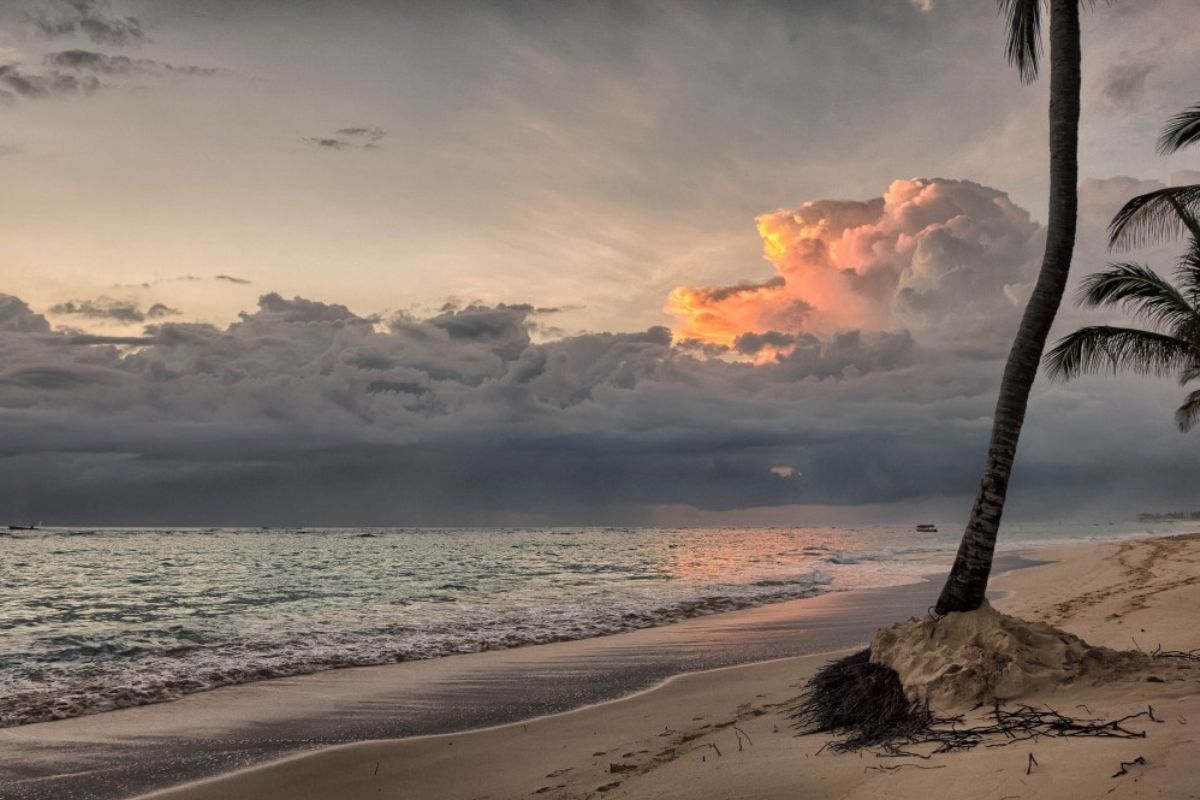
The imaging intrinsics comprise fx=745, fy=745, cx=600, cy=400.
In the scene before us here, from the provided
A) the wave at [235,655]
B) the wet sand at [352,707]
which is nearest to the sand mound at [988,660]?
the wet sand at [352,707]

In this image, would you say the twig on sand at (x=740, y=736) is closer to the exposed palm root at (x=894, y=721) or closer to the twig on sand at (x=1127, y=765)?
the exposed palm root at (x=894, y=721)

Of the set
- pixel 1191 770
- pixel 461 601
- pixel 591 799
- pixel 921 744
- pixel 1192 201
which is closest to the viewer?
pixel 1191 770

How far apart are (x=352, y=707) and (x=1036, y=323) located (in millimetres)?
10968

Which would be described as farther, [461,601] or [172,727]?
[461,601]

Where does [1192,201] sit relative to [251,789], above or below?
above

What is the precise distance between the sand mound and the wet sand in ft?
17.3

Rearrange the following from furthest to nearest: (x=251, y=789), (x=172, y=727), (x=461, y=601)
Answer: (x=461, y=601) → (x=172, y=727) → (x=251, y=789)

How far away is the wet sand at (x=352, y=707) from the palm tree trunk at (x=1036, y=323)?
5.81 m

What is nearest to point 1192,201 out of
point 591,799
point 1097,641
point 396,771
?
point 1097,641

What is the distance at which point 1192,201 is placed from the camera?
14609 millimetres

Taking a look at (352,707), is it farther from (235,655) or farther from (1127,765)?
(1127,765)

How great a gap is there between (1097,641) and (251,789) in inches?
489

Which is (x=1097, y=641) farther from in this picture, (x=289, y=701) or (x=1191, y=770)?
(x=289, y=701)

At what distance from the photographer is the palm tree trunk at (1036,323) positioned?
28.5 feet
